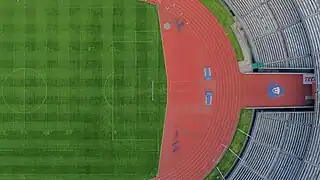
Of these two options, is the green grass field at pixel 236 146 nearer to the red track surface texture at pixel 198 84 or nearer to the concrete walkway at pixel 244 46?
the red track surface texture at pixel 198 84

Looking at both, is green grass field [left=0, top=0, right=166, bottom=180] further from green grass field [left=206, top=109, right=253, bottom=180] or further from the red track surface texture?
green grass field [left=206, top=109, right=253, bottom=180]

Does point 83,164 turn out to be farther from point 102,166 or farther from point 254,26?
point 254,26

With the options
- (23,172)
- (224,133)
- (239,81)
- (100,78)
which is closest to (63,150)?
(23,172)

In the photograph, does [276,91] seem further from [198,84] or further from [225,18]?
[225,18]

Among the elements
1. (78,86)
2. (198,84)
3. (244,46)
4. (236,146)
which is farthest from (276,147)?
(78,86)

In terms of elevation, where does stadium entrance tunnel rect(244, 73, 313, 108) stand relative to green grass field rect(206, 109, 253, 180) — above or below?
above

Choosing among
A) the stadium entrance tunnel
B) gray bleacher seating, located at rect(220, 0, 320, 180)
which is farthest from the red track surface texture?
gray bleacher seating, located at rect(220, 0, 320, 180)
